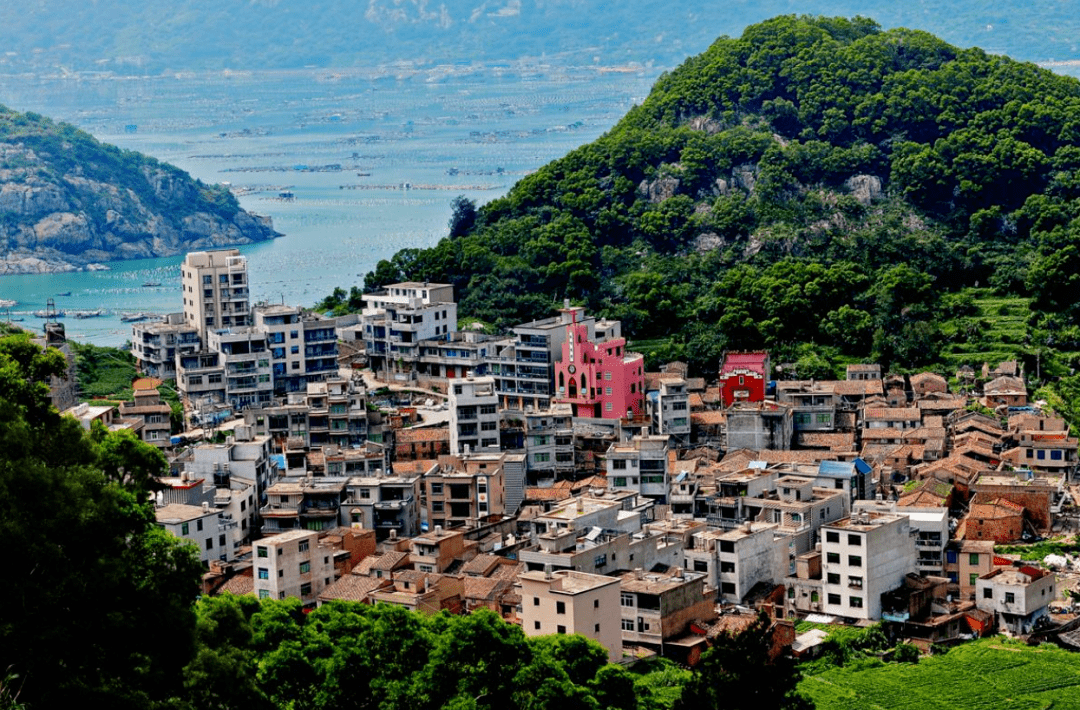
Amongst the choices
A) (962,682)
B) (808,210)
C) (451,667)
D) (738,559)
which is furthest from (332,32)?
(451,667)

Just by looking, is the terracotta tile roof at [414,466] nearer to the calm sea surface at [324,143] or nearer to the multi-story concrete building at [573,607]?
the multi-story concrete building at [573,607]

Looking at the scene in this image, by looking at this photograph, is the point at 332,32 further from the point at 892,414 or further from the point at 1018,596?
the point at 1018,596

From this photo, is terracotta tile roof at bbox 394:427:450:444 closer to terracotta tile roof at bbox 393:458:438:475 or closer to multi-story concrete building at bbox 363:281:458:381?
terracotta tile roof at bbox 393:458:438:475

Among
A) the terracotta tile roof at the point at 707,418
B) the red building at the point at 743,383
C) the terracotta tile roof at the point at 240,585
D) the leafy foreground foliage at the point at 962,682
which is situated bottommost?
the leafy foreground foliage at the point at 962,682

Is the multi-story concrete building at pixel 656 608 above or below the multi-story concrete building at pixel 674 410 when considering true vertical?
below

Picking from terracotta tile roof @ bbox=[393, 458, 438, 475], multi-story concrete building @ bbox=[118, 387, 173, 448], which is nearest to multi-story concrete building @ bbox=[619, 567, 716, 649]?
terracotta tile roof @ bbox=[393, 458, 438, 475]

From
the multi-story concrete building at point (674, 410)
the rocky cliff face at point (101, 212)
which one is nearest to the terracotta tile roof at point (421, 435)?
the multi-story concrete building at point (674, 410)

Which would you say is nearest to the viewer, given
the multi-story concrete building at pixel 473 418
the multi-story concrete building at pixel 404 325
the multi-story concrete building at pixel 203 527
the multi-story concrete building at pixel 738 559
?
the multi-story concrete building at pixel 738 559
